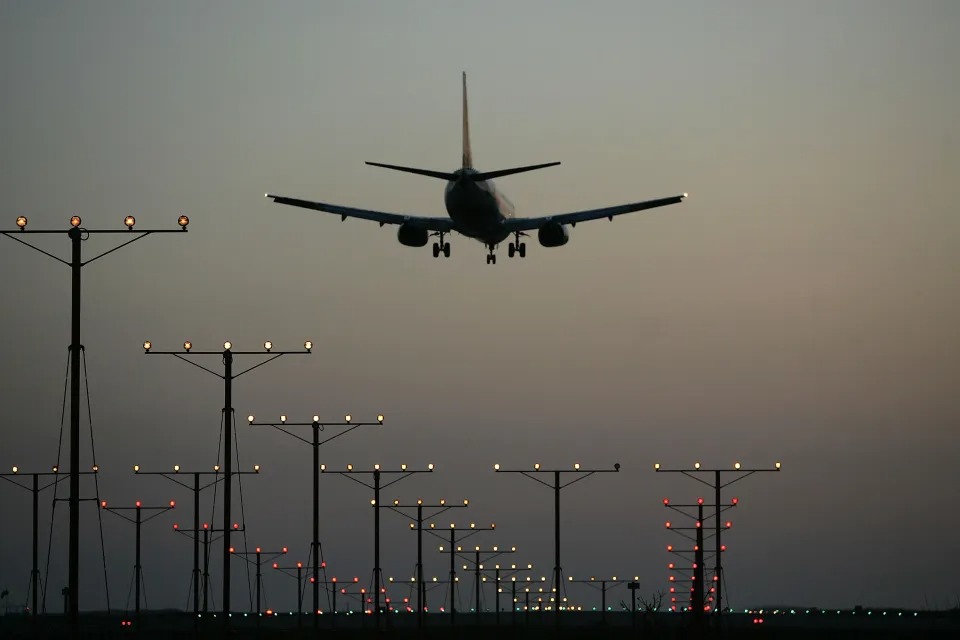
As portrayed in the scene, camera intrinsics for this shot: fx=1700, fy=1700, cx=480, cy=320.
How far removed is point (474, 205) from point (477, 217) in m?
1.13

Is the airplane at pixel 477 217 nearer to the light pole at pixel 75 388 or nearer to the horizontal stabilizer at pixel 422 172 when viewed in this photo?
the horizontal stabilizer at pixel 422 172

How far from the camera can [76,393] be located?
47625 mm

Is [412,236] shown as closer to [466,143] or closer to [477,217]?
[477,217]

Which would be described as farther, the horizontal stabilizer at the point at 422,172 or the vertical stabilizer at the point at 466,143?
the vertical stabilizer at the point at 466,143

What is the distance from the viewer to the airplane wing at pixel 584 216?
8525 centimetres

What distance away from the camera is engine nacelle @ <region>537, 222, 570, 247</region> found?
82062mm

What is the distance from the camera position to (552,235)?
82062 millimetres

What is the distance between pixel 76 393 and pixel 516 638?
26.3 meters

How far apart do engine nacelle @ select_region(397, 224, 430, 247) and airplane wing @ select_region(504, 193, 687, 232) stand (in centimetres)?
534

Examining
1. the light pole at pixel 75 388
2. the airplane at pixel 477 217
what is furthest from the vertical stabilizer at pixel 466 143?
the light pole at pixel 75 388

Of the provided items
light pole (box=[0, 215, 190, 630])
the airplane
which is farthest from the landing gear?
light pole (box=[0, 215, 190, 630])

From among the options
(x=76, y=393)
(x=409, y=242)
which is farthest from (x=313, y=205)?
(x=76, y=393)

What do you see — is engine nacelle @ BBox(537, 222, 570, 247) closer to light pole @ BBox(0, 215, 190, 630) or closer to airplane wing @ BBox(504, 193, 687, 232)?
airplane wing @ BBox(504, 193, 687, 232)

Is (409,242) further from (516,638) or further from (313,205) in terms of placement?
(516,638)
